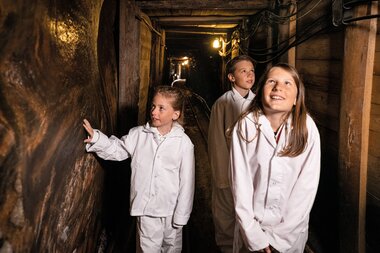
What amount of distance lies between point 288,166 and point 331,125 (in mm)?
1599

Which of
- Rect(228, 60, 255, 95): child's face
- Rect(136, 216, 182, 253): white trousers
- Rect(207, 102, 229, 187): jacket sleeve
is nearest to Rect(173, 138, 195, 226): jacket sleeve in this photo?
Rect(136, 216, 182, 253): white trousers

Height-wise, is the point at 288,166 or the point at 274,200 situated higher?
the point at 288,166

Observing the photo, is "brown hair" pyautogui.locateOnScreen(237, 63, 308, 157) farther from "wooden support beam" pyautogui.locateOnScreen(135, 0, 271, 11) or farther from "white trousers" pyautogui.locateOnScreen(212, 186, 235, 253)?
"wooden support beam" pyautogui.locateOnScreen(135, 0, 271, 11)

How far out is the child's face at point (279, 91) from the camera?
7.47 feet

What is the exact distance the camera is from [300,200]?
7.72 ft

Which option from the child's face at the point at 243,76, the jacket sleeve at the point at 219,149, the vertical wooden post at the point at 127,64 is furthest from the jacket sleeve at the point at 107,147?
the child's face at the point at 243,76

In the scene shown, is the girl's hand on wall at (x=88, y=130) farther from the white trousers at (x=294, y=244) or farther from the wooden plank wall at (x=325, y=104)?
the wooden plank wall at (x=325, y=104)

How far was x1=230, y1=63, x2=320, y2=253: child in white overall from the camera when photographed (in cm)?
232

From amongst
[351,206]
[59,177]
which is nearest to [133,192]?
[59,177]

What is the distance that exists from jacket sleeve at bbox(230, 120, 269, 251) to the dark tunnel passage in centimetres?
126

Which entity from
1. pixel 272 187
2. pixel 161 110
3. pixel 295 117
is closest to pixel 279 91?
Answer: pixel 295 117

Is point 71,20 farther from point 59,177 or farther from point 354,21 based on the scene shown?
point 354,21

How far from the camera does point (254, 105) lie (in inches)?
100

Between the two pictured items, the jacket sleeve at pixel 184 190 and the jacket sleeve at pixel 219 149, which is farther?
the jacket sleeve at pixel 219 149
